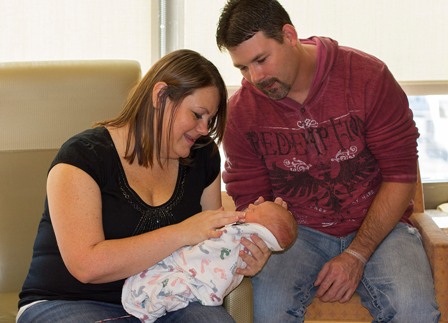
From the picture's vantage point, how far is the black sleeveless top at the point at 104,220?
2.08 metres

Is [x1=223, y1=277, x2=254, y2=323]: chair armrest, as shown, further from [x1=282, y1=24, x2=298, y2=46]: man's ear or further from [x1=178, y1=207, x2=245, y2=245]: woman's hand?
[x1=282, y1=24, x2=298, y2=46]: man's ear

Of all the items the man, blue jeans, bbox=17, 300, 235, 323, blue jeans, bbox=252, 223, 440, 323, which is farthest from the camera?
the man

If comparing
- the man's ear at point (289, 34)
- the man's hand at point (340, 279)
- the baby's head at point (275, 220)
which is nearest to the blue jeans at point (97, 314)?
the baby's head at point (275, 220)

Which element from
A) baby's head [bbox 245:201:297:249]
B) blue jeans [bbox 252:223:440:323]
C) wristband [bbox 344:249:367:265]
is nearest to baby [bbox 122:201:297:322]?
baby's head [bbox 245:201:297:249]

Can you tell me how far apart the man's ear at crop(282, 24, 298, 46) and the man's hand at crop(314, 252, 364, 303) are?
70 centimetres

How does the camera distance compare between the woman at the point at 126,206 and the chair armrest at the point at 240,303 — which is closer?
the woman at the point at 126,206

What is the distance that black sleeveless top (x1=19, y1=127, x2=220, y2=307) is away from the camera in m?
2.08

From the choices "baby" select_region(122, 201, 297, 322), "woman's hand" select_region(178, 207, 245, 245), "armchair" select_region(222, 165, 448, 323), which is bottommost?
"armchair" select_region(222, 165, 448, 323)

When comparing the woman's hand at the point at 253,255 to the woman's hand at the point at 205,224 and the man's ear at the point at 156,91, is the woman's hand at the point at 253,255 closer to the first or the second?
the woman's hand at the point at 205,224

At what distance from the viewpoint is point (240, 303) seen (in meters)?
2.21

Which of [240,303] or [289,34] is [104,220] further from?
[289,34]

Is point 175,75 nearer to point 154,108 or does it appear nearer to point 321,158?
point 154,108

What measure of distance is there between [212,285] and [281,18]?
2.99 ft

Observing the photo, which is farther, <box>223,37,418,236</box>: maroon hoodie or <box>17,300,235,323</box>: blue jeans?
<box>223,37,418,236</box>: maroon hoodie
